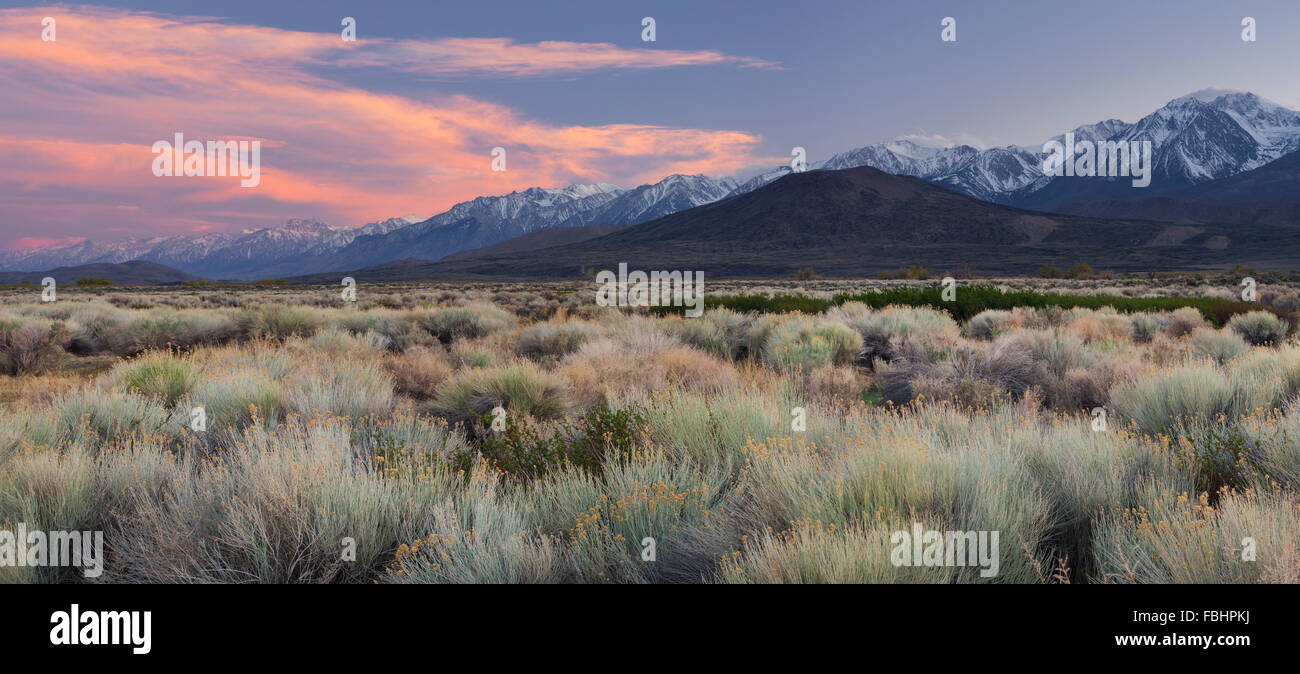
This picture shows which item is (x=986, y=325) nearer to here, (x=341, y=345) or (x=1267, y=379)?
(x=1267, y=379)

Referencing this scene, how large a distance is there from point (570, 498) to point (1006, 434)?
303 centimetres

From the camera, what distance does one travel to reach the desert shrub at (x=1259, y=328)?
1164 cm

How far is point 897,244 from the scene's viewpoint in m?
158

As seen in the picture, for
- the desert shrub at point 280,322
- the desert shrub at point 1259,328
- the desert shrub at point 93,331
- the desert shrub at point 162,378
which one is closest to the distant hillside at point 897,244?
the desert shrub at point 1259,328

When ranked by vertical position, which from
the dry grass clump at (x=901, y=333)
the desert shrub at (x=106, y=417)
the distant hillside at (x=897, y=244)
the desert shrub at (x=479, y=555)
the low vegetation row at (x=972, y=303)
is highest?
the distant hillside at (x=897, y=244)

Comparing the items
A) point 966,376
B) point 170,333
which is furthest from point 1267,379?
point 170,333

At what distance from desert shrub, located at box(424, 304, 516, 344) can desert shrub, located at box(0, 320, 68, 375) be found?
6.55 metres

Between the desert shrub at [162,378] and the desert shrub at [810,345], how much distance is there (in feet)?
23.6

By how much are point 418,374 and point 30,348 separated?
8.19 meters

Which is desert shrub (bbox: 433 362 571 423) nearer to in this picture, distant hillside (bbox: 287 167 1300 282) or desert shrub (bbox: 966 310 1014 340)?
desert shrub (bbox: 966 310 1014 340)

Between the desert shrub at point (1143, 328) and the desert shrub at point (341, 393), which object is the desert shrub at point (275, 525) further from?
the desert shrub at point (1143, 328)

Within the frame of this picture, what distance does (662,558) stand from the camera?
2.92 meters

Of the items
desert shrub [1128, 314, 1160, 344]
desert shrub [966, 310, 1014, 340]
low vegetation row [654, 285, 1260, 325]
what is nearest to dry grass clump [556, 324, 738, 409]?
desert shrub [966, 310, 1014, 340]
